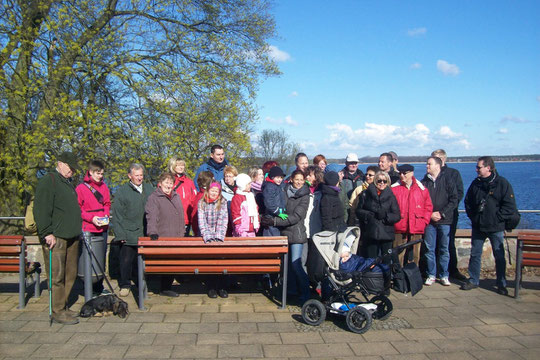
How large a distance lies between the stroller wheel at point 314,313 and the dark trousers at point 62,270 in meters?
2.68

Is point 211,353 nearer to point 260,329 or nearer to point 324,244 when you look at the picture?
point 260,329

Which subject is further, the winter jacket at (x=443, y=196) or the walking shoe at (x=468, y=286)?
the winter jacket at (x=443, y=196)

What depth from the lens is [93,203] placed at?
19.0ft

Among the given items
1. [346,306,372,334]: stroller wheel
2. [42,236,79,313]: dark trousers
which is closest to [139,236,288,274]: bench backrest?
[42,236,79,313]: dark trousers

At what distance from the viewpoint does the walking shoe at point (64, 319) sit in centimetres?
495

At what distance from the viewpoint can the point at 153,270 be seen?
5.46 m

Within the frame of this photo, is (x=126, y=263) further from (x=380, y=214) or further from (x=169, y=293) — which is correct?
(x=380, y=214)

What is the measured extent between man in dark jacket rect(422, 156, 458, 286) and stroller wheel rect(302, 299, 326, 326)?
8.14 ft

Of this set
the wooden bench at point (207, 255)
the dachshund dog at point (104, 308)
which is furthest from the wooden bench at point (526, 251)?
the dachshund dog at point (104, 308)

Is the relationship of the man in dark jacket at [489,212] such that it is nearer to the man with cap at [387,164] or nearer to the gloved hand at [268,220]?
the man with cap at [387,164]

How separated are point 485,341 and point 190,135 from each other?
817 cm

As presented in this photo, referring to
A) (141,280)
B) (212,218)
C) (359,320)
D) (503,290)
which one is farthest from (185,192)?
(503,290)

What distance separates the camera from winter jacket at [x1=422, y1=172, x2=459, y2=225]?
6719mm

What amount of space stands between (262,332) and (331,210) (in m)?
1.82
